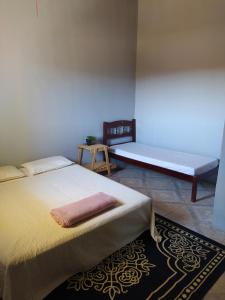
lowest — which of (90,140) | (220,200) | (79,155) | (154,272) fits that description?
(154,272)

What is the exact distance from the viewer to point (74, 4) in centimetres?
318

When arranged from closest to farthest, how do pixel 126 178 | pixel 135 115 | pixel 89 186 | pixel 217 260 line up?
pixel 217 260 → pixel 89 186 → pixel 126 178 → pixel 135 115

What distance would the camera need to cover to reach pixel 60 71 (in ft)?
10.6

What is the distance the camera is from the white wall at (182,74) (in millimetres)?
3205

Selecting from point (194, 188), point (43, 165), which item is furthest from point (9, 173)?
point (194, 188)

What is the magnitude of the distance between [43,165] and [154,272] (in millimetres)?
1817

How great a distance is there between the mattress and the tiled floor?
589mm

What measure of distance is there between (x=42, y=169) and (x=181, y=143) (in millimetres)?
2207

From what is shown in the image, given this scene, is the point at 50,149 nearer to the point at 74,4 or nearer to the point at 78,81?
the point at 78,81

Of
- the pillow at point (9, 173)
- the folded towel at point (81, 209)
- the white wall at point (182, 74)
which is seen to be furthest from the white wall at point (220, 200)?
the pillow at point (9, 173)

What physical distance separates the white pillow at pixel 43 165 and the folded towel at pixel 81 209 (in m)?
1.02

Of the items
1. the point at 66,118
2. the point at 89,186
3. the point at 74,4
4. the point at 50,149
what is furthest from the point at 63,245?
the point at 74,4

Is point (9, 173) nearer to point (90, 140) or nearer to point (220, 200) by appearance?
point (90, 140)

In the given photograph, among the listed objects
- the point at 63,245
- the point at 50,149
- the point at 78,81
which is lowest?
the point at 63,245
